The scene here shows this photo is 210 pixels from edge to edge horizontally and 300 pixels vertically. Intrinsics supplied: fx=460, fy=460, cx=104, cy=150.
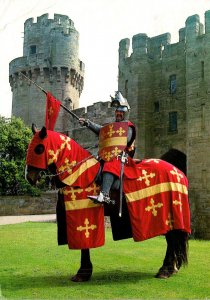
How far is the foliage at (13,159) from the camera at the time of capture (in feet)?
116

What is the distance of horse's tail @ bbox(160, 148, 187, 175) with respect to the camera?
3307 cm

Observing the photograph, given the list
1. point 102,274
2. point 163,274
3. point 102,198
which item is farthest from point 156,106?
point 102,198

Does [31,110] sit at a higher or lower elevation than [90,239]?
higher

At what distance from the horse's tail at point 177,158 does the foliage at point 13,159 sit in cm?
1079

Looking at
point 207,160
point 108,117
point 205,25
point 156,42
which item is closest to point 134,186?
point 207,160

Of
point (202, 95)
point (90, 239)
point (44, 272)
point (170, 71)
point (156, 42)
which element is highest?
point (156, 42)

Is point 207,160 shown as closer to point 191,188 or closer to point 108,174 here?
point 191,188

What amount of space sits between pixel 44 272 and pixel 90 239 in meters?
1.65

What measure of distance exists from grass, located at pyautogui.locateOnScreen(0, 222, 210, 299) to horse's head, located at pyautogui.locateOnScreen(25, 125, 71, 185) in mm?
1822

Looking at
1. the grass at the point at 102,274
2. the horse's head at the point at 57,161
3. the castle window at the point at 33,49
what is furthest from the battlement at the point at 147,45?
the horse's head at the point at 57,161

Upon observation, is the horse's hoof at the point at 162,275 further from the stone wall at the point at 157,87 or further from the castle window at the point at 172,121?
the castle window at the point at 172,121

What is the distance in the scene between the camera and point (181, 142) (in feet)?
106

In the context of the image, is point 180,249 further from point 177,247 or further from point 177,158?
point 177,158

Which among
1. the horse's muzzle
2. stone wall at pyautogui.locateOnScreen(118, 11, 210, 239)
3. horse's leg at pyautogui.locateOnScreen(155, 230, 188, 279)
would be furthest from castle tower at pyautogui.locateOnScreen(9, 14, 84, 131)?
the horse's muzzle
